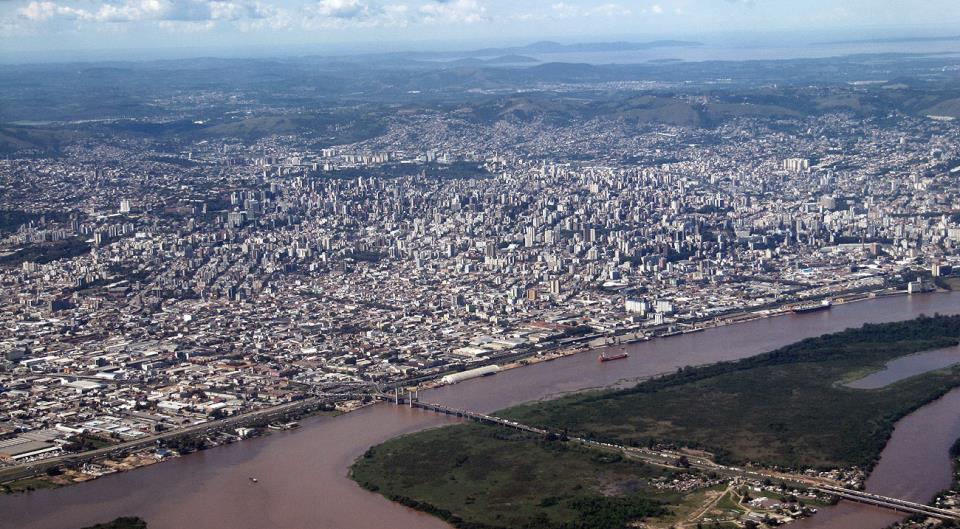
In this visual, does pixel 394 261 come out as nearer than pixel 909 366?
No

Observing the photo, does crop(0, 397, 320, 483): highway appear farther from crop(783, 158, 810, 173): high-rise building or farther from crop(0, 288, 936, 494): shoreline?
crop(783, 158, 810, 173): high-rise building

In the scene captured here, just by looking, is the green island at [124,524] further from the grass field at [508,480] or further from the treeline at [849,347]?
the treeline at [849,347]

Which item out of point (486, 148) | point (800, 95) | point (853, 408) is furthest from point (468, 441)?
point (800, 95)

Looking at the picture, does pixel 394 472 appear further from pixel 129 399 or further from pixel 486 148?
pixel 486 148

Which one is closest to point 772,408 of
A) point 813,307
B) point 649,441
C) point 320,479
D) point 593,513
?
point 649,441

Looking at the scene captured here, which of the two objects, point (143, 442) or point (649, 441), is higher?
point (649, 441)

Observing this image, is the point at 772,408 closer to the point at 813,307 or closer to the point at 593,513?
the point at 593,513
